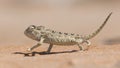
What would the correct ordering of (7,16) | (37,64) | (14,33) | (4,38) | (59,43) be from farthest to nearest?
(7,16) < (14,33) < (4,38) < (59,43) < (37,64)

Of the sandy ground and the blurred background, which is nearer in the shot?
the sandy ground

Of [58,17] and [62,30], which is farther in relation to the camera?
[58,17]

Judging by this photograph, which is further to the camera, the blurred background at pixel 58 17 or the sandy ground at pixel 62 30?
the blurred background at pixel 58 17

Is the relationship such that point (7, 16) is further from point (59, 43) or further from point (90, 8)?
point (59, 43)

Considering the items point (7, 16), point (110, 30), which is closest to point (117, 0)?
point (7, 16)

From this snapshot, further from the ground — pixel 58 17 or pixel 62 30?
pixel 62 30
